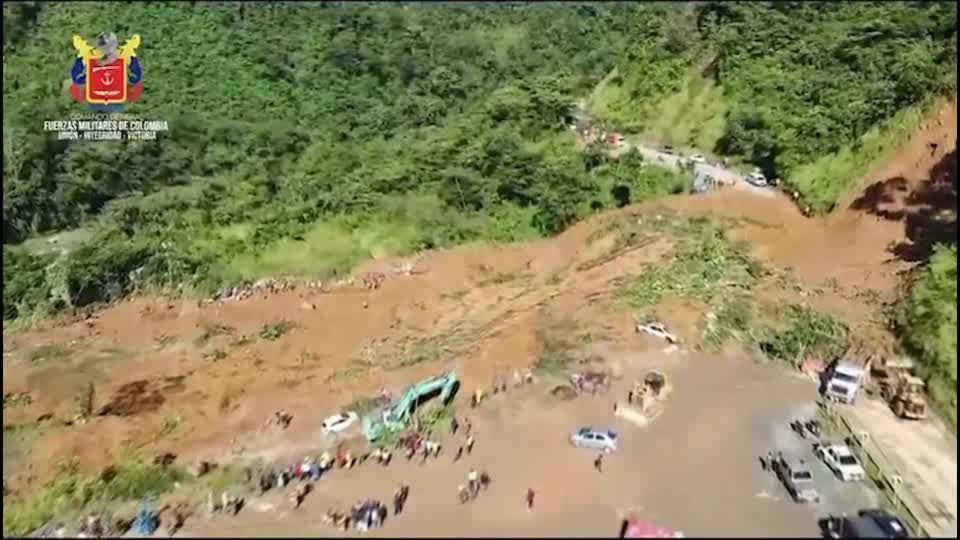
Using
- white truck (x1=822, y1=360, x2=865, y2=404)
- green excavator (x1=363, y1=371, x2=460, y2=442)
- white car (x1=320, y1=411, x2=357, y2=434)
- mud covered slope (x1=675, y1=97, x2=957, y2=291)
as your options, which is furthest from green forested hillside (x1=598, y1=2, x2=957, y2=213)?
white car (x1=320, y1=411, x2=357, y2=434)

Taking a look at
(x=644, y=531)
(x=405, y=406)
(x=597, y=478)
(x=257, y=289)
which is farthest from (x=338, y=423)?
(x=257, y=289)

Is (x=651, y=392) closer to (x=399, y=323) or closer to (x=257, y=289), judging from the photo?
(x=399, y=323)

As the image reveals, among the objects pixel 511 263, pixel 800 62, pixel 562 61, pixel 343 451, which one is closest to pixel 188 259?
pixel 511 263

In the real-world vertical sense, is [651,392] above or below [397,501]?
above

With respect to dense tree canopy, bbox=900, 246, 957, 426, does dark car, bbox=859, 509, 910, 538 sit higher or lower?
lower

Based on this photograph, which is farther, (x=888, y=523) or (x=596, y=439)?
(x=596, y=439)

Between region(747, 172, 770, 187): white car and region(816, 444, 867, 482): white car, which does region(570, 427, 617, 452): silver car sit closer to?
→ region(816, 444, 867, 482): white car
